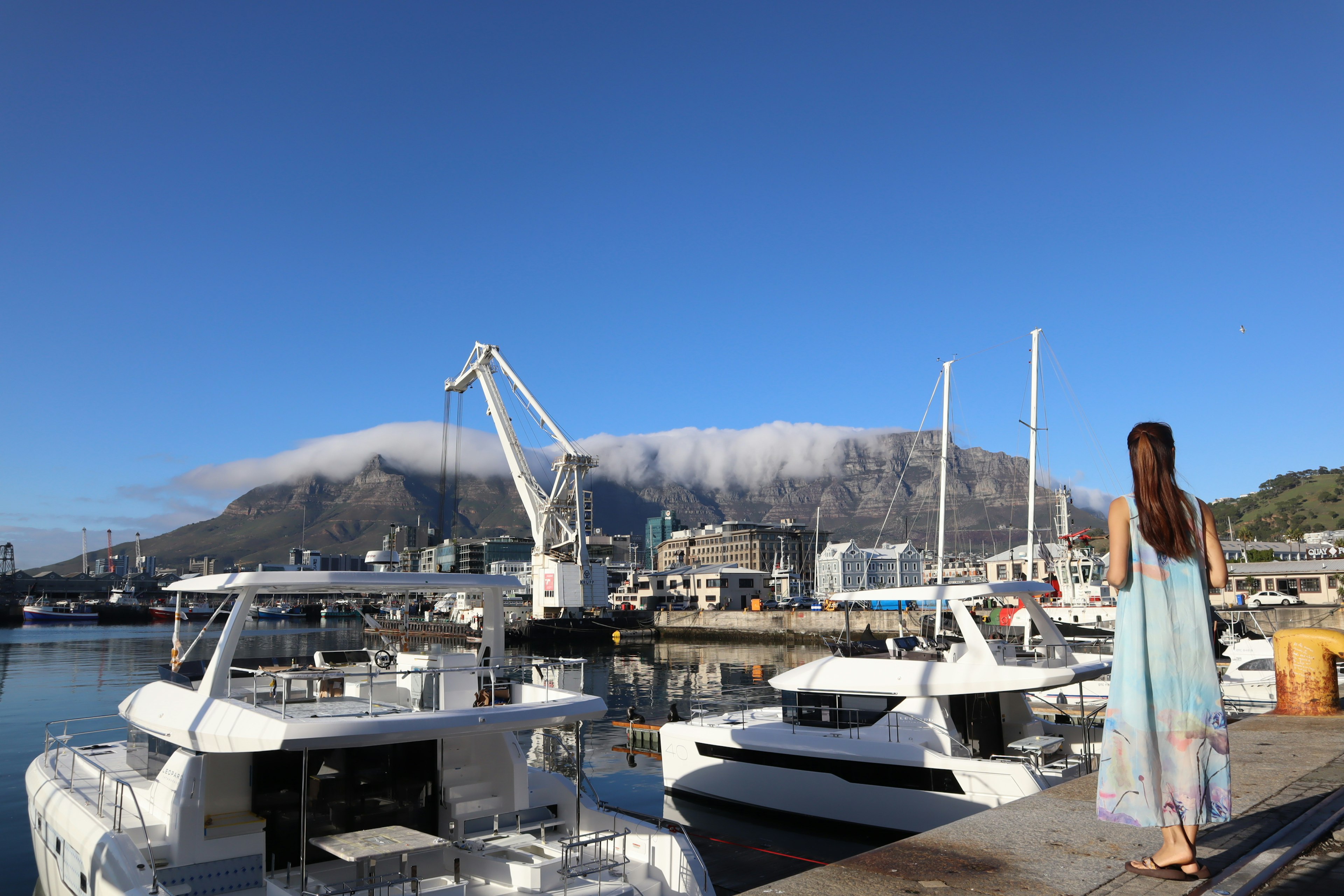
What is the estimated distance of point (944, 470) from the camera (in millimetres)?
40000

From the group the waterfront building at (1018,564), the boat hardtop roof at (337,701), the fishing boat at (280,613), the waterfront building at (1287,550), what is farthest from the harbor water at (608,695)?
the waterfront building at (1287,550)

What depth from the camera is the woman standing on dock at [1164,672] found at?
3328mm

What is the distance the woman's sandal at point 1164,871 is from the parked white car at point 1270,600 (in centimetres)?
6419

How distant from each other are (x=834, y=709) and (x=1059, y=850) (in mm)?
10945

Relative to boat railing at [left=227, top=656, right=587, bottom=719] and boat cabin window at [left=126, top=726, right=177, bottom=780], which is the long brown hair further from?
boat cabin window at [left=126, top=726, right=177, bottom=780]

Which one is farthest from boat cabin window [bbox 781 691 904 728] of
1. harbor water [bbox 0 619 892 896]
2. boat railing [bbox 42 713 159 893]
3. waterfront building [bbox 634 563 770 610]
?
waterfront building [bbox 634 563 770 610]

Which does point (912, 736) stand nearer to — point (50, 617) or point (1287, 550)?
point (1287, 550)

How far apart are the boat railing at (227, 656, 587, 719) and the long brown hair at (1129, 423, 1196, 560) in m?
6.48

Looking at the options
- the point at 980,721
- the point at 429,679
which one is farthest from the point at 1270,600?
the point at 429,679

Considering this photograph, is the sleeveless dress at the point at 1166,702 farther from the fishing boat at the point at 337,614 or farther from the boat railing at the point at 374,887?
the fishing boat at the point at 337,614

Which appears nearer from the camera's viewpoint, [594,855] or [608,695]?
[594,855]

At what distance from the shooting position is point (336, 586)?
8.52 meters

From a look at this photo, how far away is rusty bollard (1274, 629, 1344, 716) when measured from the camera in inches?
356

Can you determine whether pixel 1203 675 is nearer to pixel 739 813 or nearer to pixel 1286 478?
pixel 739 813
